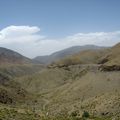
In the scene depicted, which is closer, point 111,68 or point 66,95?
point 66,95

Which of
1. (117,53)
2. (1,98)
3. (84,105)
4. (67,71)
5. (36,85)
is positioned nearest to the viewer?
(84,105)

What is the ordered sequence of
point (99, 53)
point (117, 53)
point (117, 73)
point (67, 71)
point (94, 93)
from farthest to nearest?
point (99, 53) → point (67, 71) → point (117, 53) → point (117, 73) → point (94, 93)

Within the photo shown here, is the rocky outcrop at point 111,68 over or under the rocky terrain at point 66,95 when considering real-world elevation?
over

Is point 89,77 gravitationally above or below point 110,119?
above

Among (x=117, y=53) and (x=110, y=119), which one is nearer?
(x=110, y=119)

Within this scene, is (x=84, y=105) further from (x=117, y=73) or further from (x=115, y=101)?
(x=117, y=73)

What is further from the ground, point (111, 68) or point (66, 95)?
point (111, 68)

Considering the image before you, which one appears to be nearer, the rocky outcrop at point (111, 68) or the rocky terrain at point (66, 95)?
the rocky terrain at point (66, 95)

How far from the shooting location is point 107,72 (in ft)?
313

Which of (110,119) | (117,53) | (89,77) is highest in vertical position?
(117,53)

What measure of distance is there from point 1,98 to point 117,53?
59434mm

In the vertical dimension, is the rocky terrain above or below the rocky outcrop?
below

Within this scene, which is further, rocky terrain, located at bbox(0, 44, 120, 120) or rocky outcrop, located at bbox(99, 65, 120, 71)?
rocky outcrop, located at bbox(99, 65, 120, 71)

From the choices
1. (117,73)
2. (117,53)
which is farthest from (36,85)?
(117,73)
